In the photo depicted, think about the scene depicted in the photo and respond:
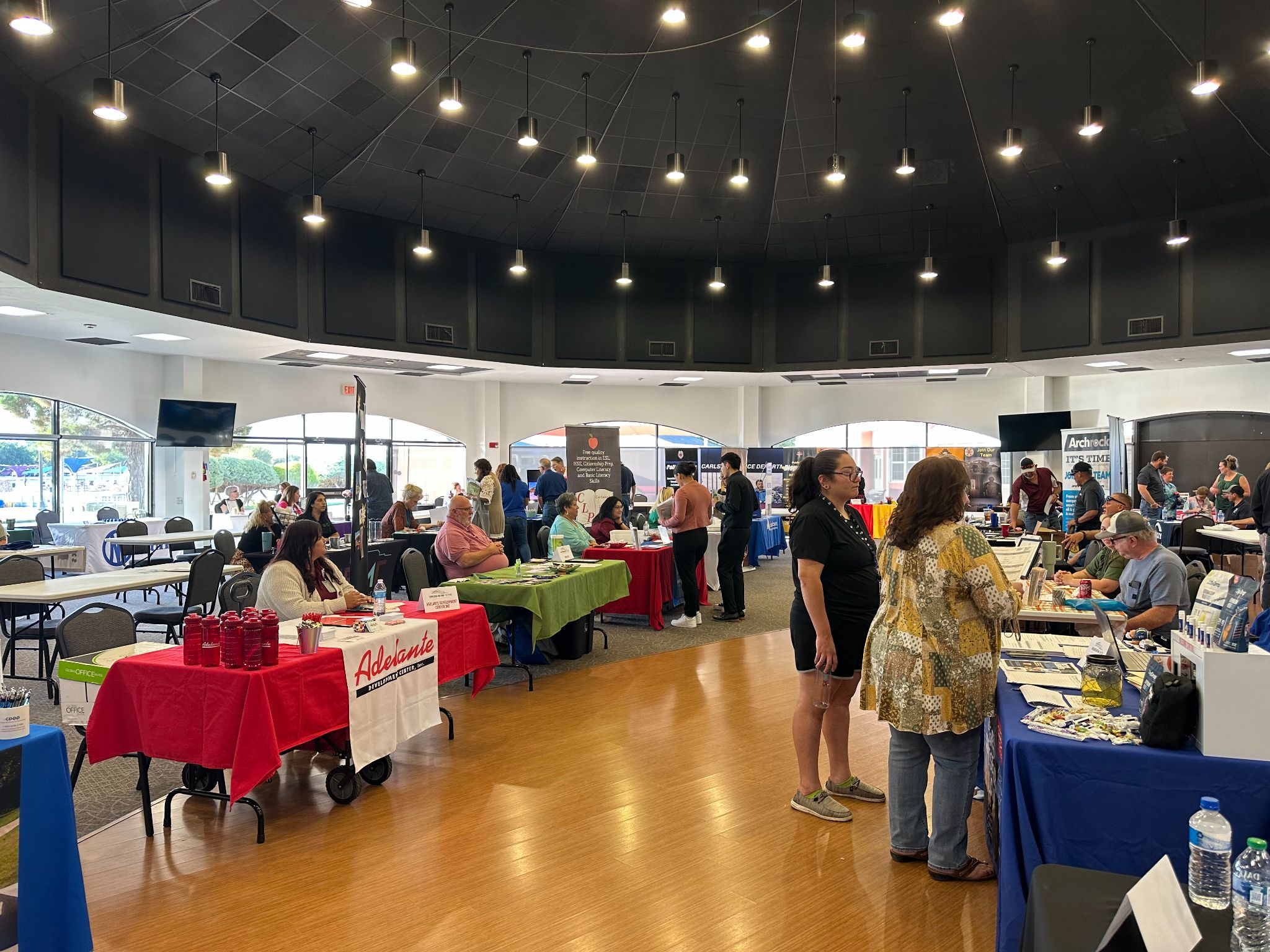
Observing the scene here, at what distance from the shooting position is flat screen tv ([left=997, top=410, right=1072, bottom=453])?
14.0 metres

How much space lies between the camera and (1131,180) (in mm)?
9805

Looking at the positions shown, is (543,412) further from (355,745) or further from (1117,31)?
(355,745)

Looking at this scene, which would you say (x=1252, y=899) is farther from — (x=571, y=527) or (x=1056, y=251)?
(x=1056, y=251)

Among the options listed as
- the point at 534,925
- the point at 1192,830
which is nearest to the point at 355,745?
the point at 534,925

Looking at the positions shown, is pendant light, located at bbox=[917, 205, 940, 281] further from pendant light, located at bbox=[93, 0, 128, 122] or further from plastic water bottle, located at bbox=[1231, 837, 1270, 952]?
plastic water bottle, located at bbox=[1231, 837, 1270, 952]

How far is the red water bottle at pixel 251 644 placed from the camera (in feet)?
11.0

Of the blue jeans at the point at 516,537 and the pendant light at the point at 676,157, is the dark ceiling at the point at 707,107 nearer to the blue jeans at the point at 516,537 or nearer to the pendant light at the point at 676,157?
the pendant light at the point at 676,157

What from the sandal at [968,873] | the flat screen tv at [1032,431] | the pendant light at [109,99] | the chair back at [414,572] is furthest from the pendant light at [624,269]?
the sandal at [968,873]

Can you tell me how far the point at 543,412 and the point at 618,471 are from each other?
524 centimetres

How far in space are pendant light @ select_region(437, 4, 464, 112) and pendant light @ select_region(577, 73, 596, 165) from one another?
1.09 m

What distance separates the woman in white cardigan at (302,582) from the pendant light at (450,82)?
125 inches

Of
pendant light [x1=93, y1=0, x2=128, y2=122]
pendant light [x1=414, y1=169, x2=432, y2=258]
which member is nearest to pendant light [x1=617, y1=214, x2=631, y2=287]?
pendant light [x1=414, y1=169, x2=432, y2=258]

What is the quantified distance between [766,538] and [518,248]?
6011 mm

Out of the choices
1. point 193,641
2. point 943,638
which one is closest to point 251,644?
point 193,641
